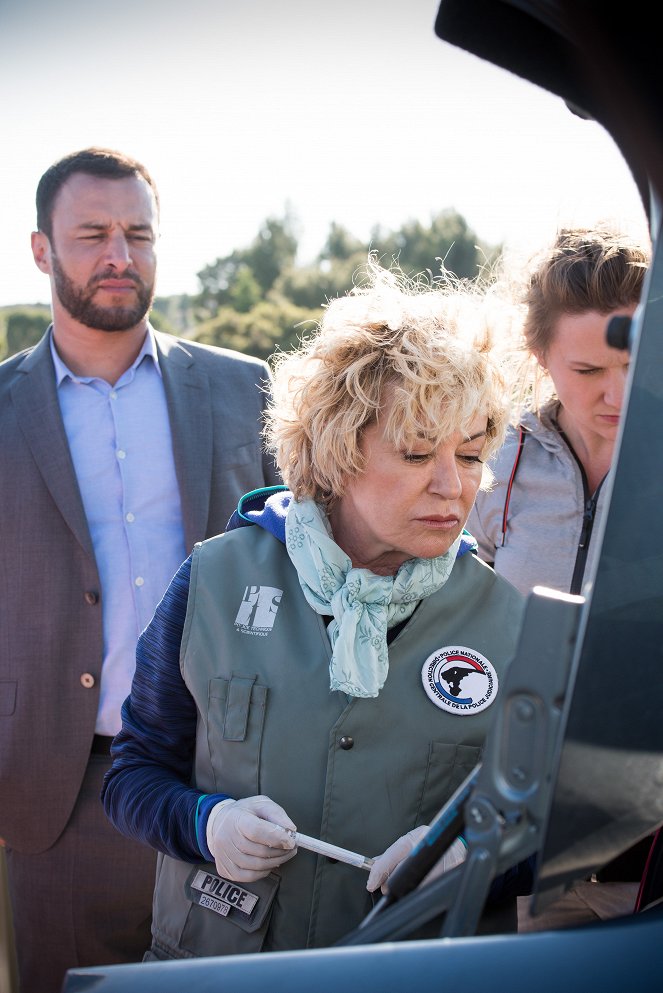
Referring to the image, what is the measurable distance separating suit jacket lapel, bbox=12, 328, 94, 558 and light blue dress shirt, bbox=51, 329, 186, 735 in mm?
83

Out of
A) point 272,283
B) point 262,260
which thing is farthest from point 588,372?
point 262,260

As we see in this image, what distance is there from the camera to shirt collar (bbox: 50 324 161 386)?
339 cm

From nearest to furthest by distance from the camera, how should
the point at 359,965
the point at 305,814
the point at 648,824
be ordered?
the point at 359,965 < the point at 648,824 < the point at 305,814

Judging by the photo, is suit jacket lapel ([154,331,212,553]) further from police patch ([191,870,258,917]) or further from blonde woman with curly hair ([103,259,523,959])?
police patch ([191,870,258,917])

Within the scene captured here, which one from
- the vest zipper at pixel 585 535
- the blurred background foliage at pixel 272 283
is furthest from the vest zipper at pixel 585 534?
the blurred background foliage at pixel 272 283

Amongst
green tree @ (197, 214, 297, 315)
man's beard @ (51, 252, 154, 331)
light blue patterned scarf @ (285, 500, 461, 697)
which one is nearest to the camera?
light blue patterned scarf @ (285, 500, 461, 697)

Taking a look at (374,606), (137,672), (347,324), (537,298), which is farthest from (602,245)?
(137,672)

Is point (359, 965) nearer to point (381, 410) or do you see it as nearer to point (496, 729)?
point (496, 729)

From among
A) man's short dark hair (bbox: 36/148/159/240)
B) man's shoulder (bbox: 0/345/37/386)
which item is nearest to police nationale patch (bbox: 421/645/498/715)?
man's shoulder (bbox: 0/345/37/386)

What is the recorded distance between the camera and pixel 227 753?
1771mm

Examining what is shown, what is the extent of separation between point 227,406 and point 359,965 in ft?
8.94

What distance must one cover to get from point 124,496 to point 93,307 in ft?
2.29

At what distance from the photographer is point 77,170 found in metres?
3.40

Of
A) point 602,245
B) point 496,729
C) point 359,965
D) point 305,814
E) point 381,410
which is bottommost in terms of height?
point 305,814
